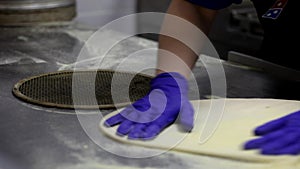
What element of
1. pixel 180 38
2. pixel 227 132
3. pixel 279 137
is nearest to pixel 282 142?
pixel 279 137

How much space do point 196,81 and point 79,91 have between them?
1.04 ft

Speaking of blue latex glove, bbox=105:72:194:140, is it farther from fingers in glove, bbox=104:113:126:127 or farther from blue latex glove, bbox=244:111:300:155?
blue latex glove, bbox=244:111:300:155

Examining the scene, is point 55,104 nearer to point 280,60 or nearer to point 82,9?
point 280,60

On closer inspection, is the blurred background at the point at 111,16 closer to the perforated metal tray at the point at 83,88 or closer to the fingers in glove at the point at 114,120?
the perforated metal tray at the point at 83,88

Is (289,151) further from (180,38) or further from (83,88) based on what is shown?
(83,88)

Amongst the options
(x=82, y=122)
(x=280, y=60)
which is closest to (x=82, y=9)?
(x=280, y=60)

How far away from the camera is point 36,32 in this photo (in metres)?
1.72

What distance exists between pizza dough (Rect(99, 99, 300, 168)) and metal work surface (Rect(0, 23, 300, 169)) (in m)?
0.02

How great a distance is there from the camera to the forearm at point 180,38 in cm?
99

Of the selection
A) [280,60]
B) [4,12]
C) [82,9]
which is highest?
[280,60]

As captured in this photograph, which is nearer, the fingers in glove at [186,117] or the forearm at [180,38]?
the fingers in glove at [186,117]

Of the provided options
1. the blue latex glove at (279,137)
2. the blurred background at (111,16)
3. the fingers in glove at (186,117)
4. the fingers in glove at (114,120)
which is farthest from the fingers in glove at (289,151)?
the blurred background at (111,16)

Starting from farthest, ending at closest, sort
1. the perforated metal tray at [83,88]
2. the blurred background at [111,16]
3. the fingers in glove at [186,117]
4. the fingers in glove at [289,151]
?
1. the blurred background at [111,16]
2. the perforated metal tray at [83,88]
3. the fingers in glove at [186,117]
4. the fingers in glove at [289,151]

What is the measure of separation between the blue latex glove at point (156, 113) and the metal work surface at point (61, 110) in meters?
0.03
